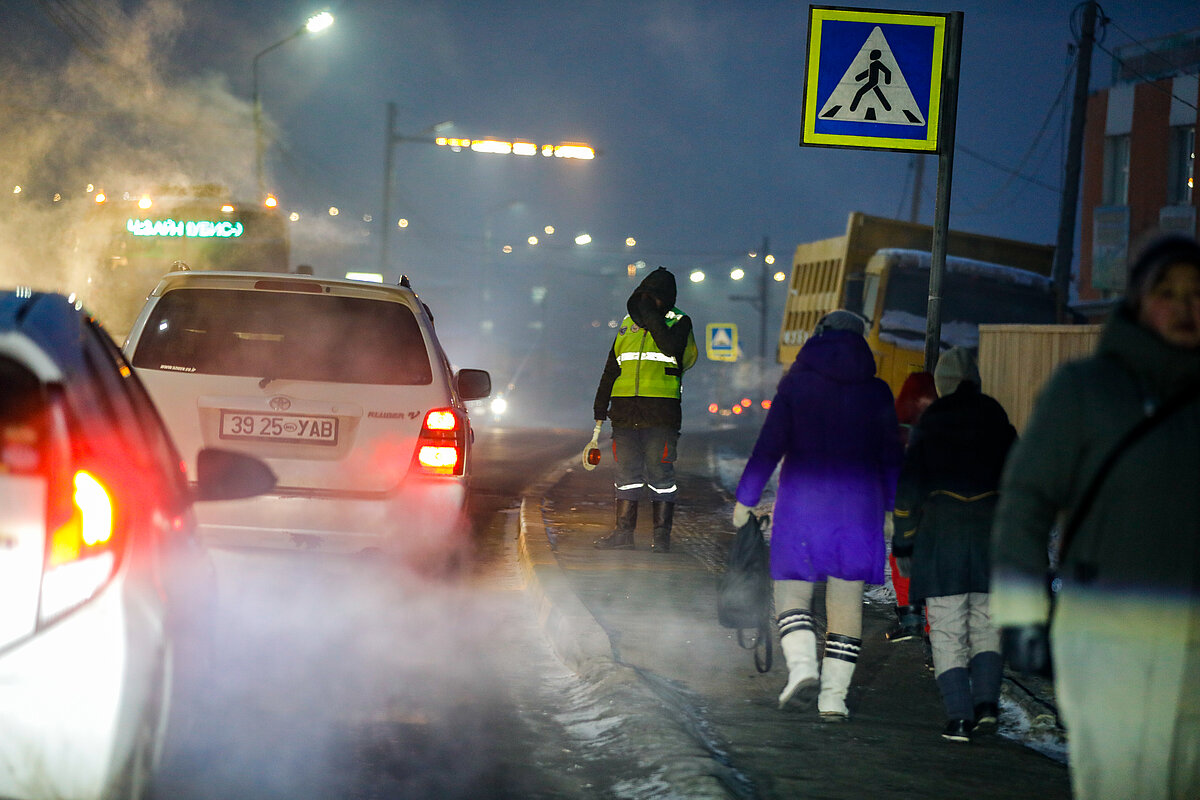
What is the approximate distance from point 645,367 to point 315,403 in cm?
359

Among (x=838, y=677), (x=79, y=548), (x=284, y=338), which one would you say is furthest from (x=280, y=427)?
(x=79, y=548)

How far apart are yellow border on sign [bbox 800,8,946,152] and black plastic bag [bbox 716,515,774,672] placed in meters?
3.59

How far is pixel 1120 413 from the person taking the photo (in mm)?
2861

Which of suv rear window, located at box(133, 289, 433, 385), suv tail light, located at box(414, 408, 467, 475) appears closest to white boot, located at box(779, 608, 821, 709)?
suv tail light, located at box(414, 408, 467, 475)

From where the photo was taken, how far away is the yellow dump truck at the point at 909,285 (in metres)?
16.8

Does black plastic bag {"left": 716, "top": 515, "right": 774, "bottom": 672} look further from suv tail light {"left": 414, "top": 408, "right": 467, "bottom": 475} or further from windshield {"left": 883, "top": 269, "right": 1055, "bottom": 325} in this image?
windshield {"left": 883, "top": 269, "right": 1055, "bottom": 325}

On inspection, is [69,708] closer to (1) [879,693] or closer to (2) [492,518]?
(1) [879,693]

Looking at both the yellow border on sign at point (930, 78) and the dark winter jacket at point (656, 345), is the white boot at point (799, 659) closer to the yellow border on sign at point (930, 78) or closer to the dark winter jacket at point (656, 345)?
the dark winter jacket at point (656, 345)

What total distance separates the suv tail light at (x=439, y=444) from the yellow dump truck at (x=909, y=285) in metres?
10.0

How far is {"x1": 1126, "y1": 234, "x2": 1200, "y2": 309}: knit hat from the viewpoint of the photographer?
114 inches

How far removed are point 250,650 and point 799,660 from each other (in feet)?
8.69

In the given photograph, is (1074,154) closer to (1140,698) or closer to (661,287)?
(661,287)

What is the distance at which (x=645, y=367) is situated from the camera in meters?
9.59

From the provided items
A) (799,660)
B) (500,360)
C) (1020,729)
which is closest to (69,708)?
(799,660)
